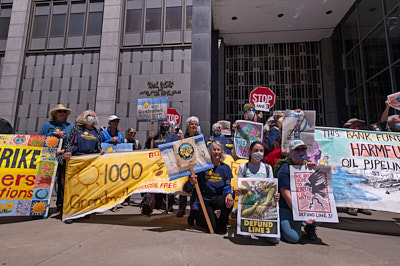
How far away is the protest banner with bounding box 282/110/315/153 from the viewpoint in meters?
4.50

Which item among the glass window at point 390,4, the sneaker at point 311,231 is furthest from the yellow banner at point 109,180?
the glass window at point 390,4

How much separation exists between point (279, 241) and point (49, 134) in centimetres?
459

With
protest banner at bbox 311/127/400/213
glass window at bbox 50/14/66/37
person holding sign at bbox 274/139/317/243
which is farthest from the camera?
glass window at bbox 50/14/66/37

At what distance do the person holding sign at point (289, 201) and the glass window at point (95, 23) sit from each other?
13.3 meters

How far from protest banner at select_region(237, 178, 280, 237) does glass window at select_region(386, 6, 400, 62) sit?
1026 cm

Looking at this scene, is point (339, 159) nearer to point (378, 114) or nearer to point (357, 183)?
point (357, 183)

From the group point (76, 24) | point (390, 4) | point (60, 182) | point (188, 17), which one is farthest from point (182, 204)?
point (76, 24)

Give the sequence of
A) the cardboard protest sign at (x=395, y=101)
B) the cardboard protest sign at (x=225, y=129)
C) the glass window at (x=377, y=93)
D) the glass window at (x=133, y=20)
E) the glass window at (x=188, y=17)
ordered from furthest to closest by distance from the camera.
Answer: the glass window at (x=133, y=20), the glass window at (x=188, y=17), the glass window at (x=377, y=93), the cardboard protest sign at (x=225, y=129), the cardboard protest sign at (x=395, y=101)

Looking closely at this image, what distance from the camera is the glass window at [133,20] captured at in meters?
13.5

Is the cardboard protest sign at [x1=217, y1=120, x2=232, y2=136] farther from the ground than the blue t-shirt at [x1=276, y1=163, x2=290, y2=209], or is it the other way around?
the cardboard protest sign at [x1=217, y1=120, x2=232, y2=136]

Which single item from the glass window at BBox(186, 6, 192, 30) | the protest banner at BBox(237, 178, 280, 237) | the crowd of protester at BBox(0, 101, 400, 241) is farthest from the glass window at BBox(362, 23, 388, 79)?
the protest banner at BBox(237, 178, 280, 237)

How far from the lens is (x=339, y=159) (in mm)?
4750

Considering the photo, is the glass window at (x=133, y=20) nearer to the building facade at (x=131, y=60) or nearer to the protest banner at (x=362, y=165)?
the building facade at (x=131, y=60)

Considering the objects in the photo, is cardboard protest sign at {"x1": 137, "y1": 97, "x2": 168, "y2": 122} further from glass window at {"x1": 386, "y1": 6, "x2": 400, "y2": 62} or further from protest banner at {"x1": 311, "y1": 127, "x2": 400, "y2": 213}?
glass window at {"x1": 386, "y1": 6, "x2": 400, "y2": 62}
